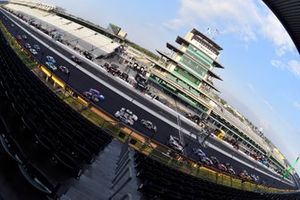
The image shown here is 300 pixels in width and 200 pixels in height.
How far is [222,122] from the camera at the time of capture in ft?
405

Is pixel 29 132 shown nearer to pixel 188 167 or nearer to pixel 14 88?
pixel 14 88

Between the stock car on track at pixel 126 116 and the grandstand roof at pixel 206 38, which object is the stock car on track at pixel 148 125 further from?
the grandstand roof at pixel 206 38

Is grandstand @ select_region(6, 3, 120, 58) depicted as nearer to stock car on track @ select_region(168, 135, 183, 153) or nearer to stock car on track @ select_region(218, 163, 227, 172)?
stock car on track @ select_region(168, 135, 183, 153)

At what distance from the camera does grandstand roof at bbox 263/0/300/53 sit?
19594mm

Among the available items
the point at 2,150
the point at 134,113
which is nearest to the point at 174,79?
the point at 134,113

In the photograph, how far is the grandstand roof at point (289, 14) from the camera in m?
19.6

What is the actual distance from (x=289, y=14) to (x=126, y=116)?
4055 cm

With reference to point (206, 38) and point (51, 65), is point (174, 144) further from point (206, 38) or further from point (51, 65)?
point (206, 38)

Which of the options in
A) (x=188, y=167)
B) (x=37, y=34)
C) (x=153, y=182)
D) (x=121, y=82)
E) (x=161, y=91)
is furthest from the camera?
(x=161, y=91)

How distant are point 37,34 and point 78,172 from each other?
8704cm

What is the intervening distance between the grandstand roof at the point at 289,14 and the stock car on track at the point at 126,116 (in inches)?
1457

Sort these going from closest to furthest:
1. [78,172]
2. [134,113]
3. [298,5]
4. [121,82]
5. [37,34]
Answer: [78,172], [298,5], [134,113], [121,82], [37,34]

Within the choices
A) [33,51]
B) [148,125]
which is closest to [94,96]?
[148,125]

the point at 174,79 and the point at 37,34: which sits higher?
the point at 174,79
